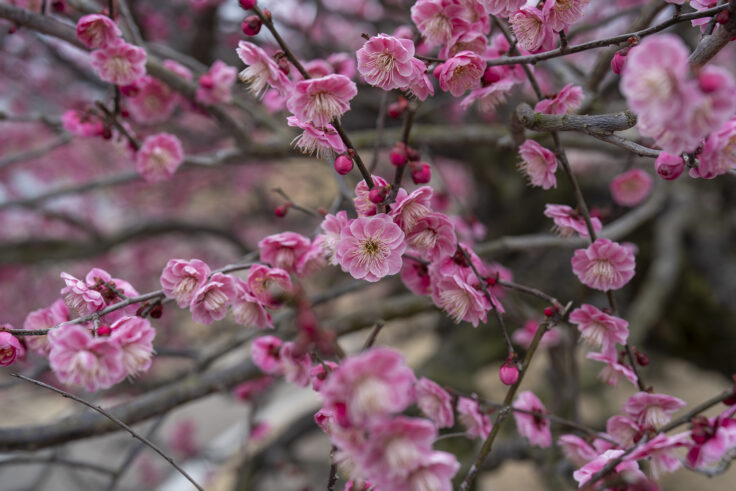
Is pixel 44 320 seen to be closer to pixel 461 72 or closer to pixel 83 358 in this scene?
pixel 83 358

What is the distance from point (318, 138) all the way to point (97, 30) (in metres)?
0.67

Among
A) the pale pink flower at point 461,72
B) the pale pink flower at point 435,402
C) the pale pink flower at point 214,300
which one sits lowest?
the pale pink flower at point 435,402

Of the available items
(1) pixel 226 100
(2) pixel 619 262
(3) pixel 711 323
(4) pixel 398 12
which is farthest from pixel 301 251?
(3) pixel 711 323

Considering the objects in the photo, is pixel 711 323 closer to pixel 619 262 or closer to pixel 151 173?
pixel 619 262

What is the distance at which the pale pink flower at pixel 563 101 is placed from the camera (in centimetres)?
93

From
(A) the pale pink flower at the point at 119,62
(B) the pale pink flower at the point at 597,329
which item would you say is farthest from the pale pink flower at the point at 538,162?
(A) the pale pink flower at the point at 119,62

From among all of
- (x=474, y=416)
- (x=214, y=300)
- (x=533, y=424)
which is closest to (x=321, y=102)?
(x=214, y=300)

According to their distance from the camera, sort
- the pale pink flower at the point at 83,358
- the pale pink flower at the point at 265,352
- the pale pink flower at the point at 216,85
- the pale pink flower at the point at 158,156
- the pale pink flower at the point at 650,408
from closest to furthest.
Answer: the pale pink flower at the point at 83,358, the pale pink flower at the point at 650,408, the pale pink flower at the point at 265,352, the pale pink flower at the point at 158,156, the pale pink flower at the point at 216,85

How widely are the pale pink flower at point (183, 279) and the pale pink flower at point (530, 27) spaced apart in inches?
27.7

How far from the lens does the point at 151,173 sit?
1368 mm

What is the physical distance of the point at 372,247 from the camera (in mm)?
818

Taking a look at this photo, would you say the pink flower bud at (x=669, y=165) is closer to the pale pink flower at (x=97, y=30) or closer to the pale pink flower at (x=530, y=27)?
the pale pink flower at (x=530, y=27)

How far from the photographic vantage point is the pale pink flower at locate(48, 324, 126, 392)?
2.09 ft

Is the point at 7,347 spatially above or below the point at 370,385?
below
